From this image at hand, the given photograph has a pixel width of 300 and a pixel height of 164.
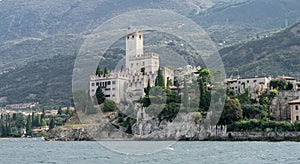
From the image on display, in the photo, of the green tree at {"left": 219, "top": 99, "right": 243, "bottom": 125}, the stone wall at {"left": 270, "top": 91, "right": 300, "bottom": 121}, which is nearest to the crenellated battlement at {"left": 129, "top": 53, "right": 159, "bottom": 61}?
the green tree at {"left": 219, "top": 99, "right": 243, "bottom": 125}

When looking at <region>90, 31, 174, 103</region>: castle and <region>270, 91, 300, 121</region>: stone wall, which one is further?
<region>90, 31, 174, 103</region>: castle

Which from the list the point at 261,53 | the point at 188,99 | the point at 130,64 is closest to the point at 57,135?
the point at 130,64

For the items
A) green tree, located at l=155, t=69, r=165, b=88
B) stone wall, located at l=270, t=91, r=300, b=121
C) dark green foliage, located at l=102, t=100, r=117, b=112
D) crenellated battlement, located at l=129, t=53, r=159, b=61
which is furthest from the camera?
crenellated battlement, located at l=129, t=53, r=159, b=61

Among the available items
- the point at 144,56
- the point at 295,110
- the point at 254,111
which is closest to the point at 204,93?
the point at 254,111

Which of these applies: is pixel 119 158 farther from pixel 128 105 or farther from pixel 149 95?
pixel 128 105

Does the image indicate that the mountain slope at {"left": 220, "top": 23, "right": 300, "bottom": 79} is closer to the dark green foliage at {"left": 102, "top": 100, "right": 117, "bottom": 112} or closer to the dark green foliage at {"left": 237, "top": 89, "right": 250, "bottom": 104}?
the dark green foliage at {"left": 237, "top": 89, "right": 250, "bottom": 104}

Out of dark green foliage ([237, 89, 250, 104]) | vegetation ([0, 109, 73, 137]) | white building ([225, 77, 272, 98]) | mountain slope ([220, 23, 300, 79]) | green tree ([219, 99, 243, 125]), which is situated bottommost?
vegetation ([0, 109, 73, 137])

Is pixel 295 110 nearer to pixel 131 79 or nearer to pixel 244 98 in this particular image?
pixel 244 98

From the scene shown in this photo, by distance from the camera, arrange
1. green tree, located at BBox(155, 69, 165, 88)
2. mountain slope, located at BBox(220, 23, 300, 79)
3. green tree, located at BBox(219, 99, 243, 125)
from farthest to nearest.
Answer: mountain slope, located at BBox(220, 23, 300, 79) < green tree, located at BBox(155, 69, 165, 88) < green tree, located at BBox(219, 99, 243, 125)
